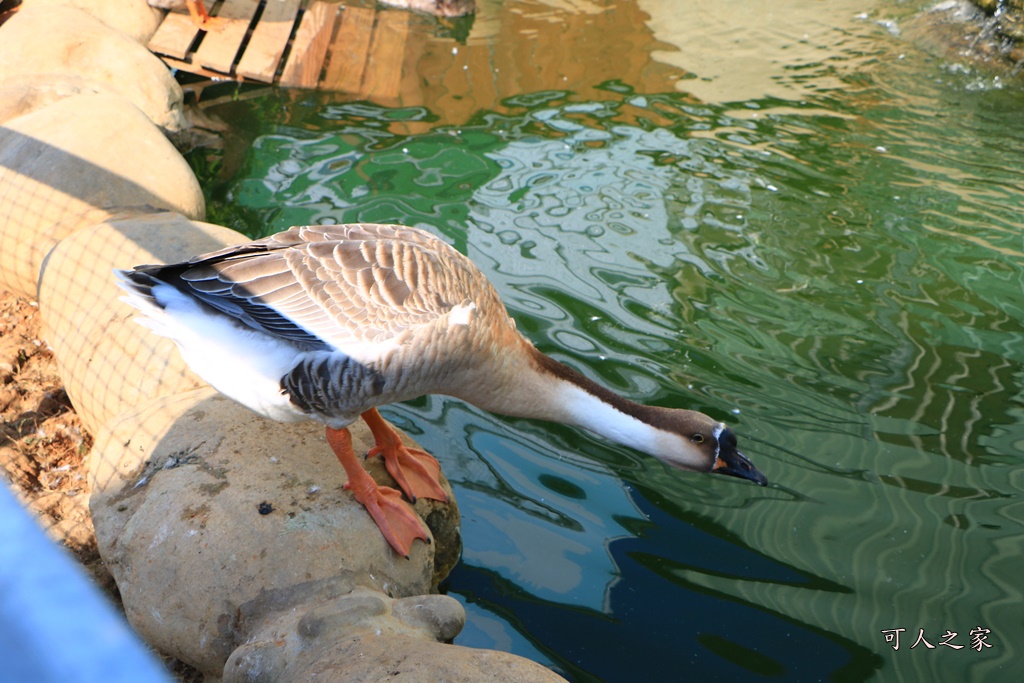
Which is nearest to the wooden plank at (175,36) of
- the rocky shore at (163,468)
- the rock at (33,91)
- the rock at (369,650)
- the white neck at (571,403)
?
the rock at (33,91)

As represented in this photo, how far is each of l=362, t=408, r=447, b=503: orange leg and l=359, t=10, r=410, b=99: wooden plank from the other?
197 inches

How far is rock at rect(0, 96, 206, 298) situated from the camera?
481 cm

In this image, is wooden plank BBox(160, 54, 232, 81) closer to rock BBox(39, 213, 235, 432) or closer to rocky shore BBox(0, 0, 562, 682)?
rocky shore BBox(0, 0, 562, 682)

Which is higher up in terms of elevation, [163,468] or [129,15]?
[129,15]

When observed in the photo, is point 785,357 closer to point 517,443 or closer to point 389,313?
Answer: point 517,443

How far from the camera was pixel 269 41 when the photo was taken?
26.9 ft

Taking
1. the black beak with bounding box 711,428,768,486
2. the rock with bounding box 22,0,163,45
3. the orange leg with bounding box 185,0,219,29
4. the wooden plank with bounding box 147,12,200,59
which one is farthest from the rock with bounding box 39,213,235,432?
the orange leg with bounding box 185,0,219,29

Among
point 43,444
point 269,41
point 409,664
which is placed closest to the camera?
point 409,664

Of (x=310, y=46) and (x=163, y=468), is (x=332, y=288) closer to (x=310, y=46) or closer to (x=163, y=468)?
(x=163, y=468)

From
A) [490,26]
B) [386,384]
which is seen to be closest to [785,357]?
[386,384]

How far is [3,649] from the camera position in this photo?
69 centimetres

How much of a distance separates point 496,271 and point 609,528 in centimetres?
223

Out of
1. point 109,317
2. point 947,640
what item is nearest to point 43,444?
point 109,317

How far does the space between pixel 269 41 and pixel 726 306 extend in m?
5.70
